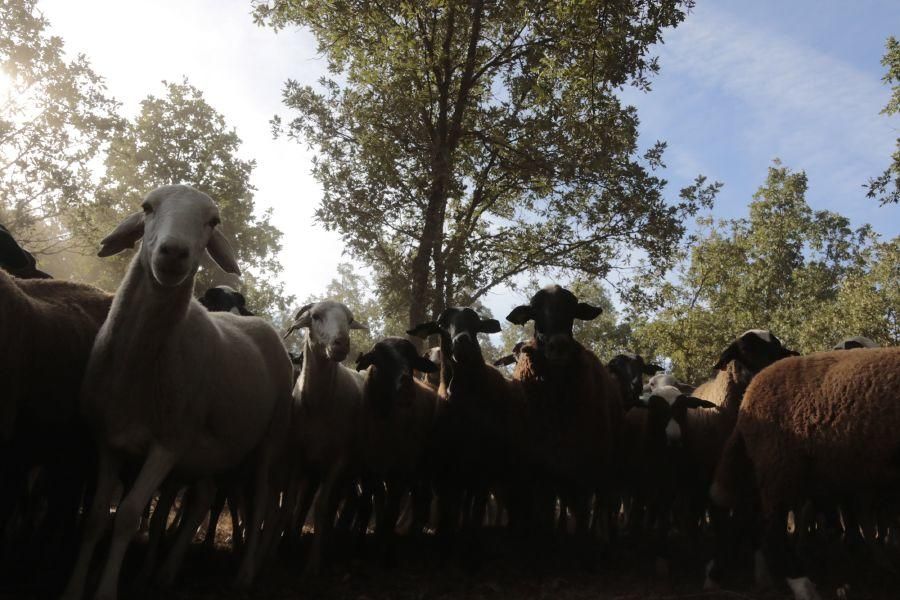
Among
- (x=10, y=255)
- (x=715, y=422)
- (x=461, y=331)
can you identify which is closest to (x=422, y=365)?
(x=461, y=331)

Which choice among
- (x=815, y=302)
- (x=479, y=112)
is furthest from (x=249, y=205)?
(x=815, y=302)

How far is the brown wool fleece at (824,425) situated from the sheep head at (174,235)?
472 cm

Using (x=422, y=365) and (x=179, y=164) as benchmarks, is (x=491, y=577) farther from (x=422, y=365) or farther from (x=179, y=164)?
(x=179, y=164)

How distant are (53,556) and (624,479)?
663cm

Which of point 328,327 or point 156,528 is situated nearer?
point 156,528

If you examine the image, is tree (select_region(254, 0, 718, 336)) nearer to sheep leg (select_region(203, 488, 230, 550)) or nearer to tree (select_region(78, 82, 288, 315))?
sheep leg (select_region(203, 488, 230, 550))

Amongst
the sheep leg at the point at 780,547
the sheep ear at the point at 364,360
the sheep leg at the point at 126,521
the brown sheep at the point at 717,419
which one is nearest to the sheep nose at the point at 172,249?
the sheep leg at the point at 126,521

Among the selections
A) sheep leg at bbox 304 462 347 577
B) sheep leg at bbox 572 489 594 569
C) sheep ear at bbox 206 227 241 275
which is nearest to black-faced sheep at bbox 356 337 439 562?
sheep leg at bbox 304 462 347 577

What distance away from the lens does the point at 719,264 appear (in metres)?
28.4

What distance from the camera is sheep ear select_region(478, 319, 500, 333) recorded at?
26.6 ft

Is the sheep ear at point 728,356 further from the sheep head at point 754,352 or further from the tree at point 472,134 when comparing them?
the tree at point 472,134

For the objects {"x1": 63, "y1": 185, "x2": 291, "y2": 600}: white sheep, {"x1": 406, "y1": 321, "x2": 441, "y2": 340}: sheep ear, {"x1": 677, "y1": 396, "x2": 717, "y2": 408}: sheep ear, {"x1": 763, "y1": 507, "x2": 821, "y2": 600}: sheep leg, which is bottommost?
{"x1": 763, "y1": 507, "x2": 821, "y2": 600}: sheep leg

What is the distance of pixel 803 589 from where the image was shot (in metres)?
5.18

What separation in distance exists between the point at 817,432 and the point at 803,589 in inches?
49.7
